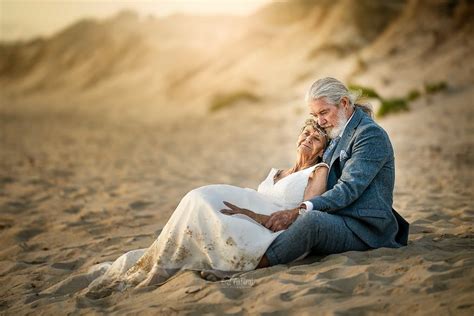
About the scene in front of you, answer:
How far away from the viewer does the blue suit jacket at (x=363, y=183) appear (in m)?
3.77

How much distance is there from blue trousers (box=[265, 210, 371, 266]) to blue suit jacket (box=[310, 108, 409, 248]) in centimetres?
7

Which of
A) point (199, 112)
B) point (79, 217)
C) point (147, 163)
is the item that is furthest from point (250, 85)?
point (79, 217)

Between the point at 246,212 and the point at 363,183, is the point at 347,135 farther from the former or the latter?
the point at 246,212

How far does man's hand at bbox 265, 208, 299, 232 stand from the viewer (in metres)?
3.81

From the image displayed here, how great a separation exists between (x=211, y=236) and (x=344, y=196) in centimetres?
95

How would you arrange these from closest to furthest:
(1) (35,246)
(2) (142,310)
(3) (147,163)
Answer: (2) (142,310) < (1) (35,246) < (3) (147,163)

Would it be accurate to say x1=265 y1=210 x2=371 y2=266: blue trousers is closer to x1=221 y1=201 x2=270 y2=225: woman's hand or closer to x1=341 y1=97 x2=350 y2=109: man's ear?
x1=221 y1=201 x2=270 y2=225: woman's hand

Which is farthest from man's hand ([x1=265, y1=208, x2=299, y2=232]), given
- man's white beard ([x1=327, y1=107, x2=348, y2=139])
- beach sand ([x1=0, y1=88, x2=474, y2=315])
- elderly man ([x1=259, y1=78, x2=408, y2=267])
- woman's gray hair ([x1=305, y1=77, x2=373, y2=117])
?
woman's gray hair ([x1=305, y1=77, x2=373, y2=117])

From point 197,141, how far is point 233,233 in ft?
37.8

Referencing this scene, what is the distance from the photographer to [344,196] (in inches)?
148

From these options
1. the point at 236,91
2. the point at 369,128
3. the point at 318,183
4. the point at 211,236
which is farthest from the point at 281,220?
the point at 236,91

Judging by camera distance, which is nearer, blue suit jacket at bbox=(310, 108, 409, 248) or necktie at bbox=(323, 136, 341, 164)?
blue suit jacket at bbox=(310, 108, 409, 248)

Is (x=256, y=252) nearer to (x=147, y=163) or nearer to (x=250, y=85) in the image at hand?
(x=147, y=163)

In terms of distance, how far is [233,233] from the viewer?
3658 mm
